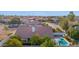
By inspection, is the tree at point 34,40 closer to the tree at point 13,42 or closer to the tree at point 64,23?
the tree at point 13,42

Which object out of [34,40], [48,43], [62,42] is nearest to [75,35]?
[62,42]

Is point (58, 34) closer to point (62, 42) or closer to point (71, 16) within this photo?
point (62, 42)

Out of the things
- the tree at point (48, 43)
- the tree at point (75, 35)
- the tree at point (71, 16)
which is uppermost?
the tree at point (71, 16)

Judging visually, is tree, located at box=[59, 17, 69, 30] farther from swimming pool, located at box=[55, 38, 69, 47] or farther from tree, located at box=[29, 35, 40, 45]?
tree, located at box=[29, 35, 40, 45]

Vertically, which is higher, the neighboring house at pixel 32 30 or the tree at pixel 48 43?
the neighboring house at pixel 32 30

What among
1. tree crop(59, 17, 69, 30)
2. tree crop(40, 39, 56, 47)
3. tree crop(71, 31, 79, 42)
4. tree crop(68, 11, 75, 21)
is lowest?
tree crop(40, 39, 56, 47)

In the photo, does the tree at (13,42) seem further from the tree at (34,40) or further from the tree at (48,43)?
the tree at (48,43)

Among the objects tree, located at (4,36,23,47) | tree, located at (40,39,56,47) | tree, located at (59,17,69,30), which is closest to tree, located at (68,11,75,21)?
tree, located at (59,17,69,30)

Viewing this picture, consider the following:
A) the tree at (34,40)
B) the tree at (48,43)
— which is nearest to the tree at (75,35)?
the tree at (48,43)

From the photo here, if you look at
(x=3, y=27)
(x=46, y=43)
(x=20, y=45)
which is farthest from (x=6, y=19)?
(x=46, y=43)
